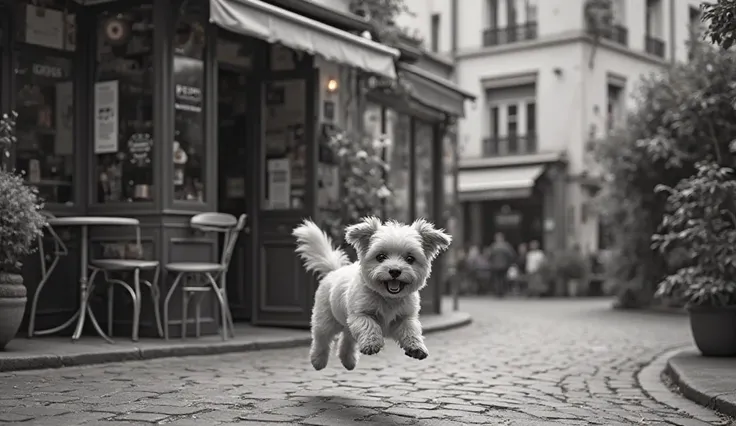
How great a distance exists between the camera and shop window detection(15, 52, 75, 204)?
10.1 m

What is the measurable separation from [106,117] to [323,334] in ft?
16.1

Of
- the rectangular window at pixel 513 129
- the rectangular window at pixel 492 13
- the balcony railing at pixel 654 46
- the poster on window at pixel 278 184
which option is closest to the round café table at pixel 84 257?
the poster on window at pixel 278 184

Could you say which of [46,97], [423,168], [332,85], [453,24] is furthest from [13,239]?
[453,24]

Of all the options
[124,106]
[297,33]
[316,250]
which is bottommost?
[316,250]

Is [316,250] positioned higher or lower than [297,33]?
lower

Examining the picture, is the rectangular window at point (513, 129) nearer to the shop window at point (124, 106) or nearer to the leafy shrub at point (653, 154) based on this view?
the leafy shrub at point (653, 154)

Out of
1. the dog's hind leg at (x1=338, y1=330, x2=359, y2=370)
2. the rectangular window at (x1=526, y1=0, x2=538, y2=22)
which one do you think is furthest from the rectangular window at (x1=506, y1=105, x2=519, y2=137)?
the dog's hind leg at (x1=338, y1=330, x2=359, y2=370)

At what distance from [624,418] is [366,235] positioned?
2086 millimetres

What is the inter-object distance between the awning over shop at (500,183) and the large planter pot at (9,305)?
23.8 meters

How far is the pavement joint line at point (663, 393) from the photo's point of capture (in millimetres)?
6558

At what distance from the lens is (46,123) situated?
33.8 ft

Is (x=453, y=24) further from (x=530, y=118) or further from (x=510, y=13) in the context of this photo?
(x=530, y=118)

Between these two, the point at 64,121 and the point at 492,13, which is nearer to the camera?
the point at 64,121

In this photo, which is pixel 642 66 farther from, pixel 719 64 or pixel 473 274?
pixel 719 64
